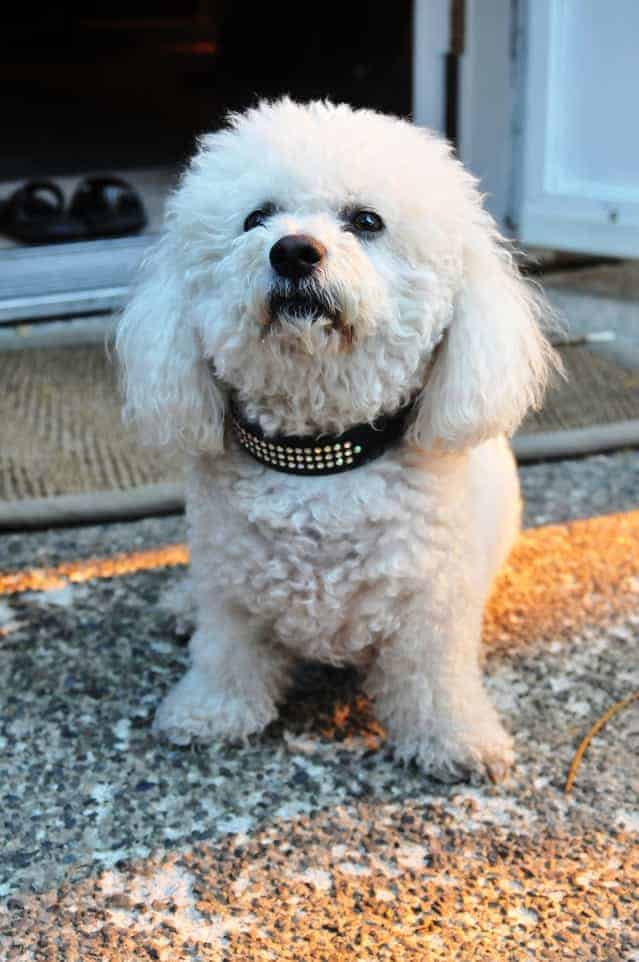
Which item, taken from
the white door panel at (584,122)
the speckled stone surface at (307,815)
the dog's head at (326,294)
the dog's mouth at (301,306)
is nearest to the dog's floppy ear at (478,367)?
the dog's head at (326,294)

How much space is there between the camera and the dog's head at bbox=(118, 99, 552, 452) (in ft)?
5.00

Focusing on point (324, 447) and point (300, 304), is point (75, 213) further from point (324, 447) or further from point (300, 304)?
point (300, 304)

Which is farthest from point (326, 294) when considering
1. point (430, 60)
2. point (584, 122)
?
point (430, 60)

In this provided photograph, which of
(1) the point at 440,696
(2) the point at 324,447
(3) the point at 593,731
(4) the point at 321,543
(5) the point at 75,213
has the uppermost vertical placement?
(2) the point at 324,447

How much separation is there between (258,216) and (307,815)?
886mm

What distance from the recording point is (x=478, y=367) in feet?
5.33

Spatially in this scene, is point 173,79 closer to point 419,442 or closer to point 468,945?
point 419,442

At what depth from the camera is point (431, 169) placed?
5.36ft

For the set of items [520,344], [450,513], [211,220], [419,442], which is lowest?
[450,513]

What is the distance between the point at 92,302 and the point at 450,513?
2201 millimetres

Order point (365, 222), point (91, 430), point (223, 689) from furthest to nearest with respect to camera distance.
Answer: point (91, 430)
point (223, 689)
point (365, 222)

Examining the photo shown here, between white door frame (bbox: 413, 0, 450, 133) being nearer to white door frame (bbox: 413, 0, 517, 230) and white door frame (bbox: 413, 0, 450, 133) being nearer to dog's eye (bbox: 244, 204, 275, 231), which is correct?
white door frame (bbox: 413, 0, 517, 230)

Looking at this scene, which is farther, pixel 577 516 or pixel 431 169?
pixel 577 516

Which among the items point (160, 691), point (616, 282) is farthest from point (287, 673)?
point (616, 282)
